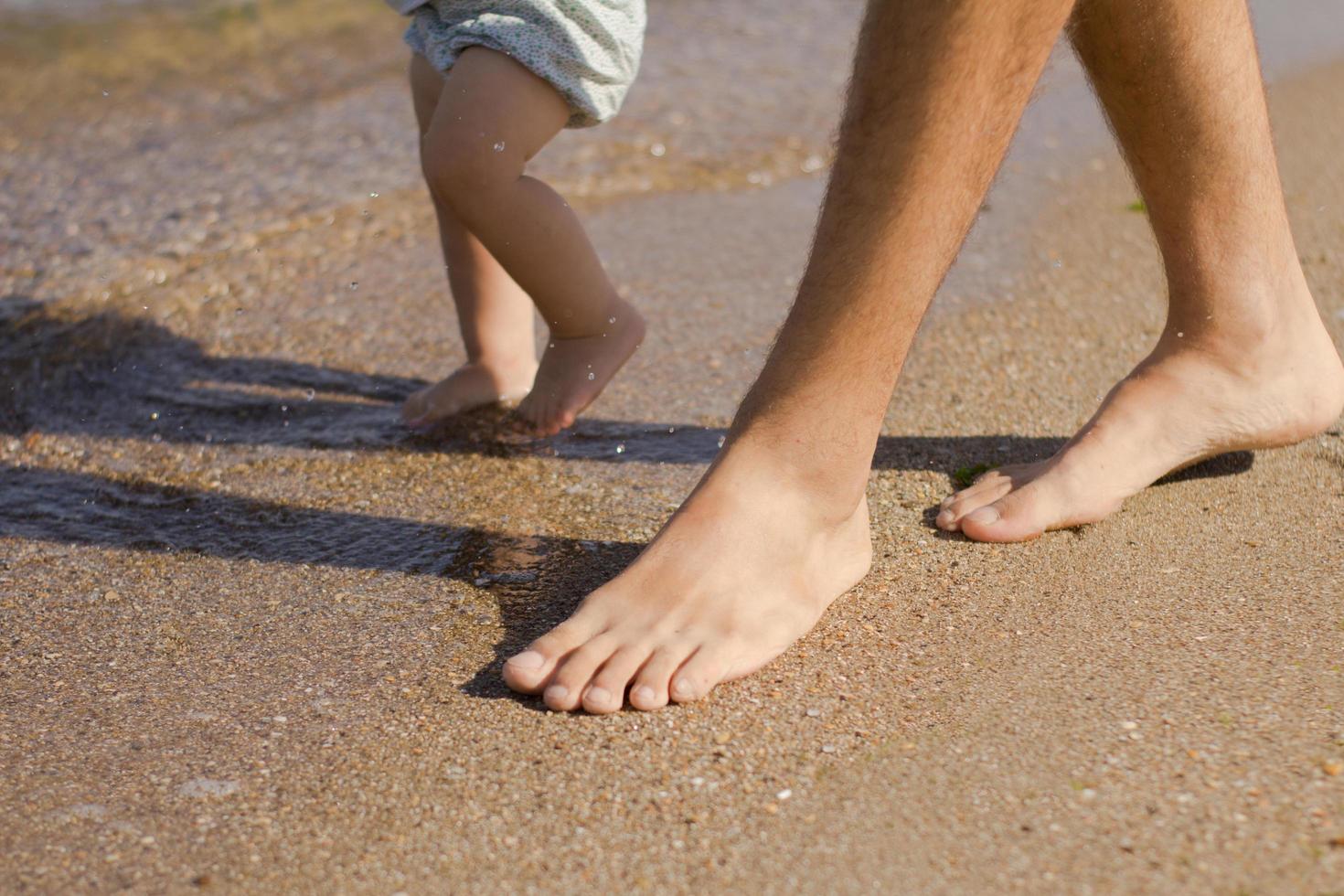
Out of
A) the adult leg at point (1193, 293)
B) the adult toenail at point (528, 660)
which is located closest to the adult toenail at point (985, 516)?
the adult leg at point (1193, 293)

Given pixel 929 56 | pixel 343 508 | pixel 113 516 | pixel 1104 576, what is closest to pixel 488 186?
pixel 343 508

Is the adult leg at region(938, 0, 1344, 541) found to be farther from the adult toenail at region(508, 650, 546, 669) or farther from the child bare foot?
the child bare foot

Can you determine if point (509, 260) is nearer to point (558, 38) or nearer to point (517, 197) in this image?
point (517, 197)

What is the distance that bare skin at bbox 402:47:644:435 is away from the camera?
94.7 inches

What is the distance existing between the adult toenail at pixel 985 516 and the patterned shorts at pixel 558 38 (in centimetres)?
106

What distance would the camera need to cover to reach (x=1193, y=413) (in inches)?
84.7

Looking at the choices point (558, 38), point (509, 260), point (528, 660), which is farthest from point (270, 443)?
point (528, 660)

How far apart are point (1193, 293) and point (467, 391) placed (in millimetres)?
1361

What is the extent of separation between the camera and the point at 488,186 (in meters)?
2.41

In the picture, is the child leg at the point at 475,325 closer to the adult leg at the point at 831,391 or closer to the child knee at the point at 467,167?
the child knee at the point at 467,167

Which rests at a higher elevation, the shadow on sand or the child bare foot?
the child bare foot

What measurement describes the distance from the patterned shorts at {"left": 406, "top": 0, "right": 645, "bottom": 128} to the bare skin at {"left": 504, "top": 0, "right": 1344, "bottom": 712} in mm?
878

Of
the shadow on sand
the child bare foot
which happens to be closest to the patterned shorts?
the child bare foot

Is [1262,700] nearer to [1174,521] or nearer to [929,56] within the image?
[1174,521]
